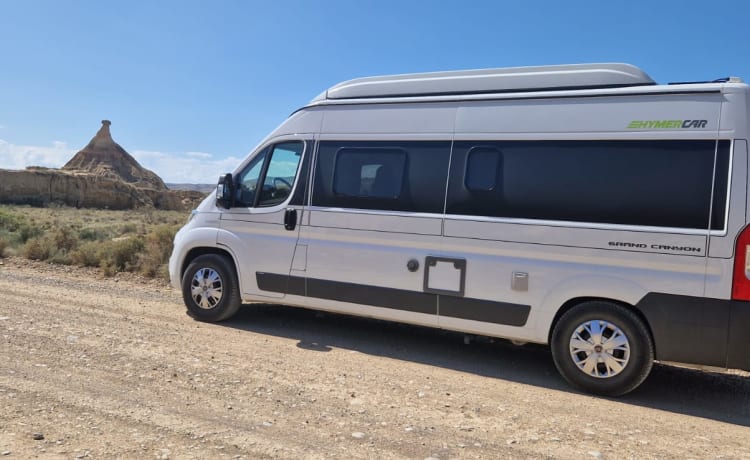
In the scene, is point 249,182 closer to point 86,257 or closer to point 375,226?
point 375,226

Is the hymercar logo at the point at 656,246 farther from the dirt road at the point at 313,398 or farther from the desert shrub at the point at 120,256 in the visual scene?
the desert shrub at the point at 120,256

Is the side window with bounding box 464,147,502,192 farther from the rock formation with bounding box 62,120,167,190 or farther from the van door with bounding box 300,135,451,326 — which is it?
the rock formation with bounding box 62,120,167,190

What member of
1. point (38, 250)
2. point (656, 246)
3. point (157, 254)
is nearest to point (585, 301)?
point (656, 246)

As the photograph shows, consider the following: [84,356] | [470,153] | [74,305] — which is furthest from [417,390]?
[74,305]

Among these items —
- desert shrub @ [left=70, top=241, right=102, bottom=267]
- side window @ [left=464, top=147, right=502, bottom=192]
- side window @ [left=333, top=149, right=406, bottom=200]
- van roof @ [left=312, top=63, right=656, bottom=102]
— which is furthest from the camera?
desert shrub @ [left=70, top=241, right=102, bottom=267]

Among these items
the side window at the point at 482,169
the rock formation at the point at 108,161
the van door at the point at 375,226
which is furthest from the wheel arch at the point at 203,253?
the rock formation at the point at 108,161

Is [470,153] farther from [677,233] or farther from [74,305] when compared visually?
[74,305]

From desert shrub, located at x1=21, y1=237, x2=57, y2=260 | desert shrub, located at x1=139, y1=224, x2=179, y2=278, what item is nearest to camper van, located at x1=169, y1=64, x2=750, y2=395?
desert shrub, located at x1=139, y1=224, x2=179, y2=278

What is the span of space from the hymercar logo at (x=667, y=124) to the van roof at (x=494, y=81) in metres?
0.49

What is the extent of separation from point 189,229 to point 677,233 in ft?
18.8

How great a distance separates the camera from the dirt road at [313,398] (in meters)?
3.64

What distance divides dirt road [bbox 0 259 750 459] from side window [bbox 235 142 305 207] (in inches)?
65.8

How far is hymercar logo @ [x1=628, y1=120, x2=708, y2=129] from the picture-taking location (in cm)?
476

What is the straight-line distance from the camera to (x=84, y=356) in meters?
5.22
